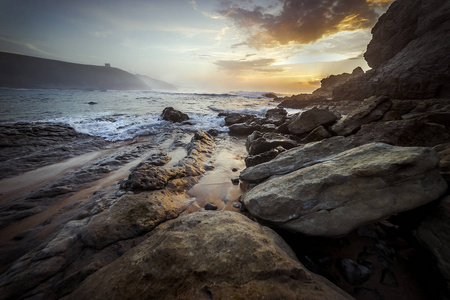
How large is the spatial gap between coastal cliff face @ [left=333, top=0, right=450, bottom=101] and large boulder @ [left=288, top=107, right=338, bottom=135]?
8615 mm

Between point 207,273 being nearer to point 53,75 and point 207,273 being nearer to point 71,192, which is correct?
point 71,192

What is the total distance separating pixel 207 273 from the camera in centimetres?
146

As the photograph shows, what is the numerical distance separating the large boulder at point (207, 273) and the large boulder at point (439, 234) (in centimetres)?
123

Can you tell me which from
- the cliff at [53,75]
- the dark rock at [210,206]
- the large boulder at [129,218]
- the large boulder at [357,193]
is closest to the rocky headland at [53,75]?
the cliff at [53,75]

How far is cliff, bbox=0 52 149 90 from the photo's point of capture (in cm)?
8444

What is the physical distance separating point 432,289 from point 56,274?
4366 millimetres

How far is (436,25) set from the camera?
1298 centimetres

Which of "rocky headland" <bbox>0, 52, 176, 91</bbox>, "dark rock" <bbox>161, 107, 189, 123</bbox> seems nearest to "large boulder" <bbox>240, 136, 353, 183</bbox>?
"dark rock" <bbox>161, 107, 189, 123</bbox>

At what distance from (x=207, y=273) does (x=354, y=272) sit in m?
1.88

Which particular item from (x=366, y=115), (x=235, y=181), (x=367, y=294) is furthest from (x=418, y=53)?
(x=367, y=294)

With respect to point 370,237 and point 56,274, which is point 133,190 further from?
point 370,237

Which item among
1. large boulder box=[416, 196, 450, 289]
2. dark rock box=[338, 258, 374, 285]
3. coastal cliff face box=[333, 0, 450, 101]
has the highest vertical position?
coastal cliff face box=[333, 0, 450, 101]

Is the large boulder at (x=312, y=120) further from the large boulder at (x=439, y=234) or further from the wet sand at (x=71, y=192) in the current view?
the large boulder at (x=439, y=234)

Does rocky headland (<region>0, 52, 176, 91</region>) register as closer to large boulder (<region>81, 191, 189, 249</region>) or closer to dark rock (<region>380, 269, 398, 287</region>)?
large boulder (<region>81, 191, 189, 249</region>)
